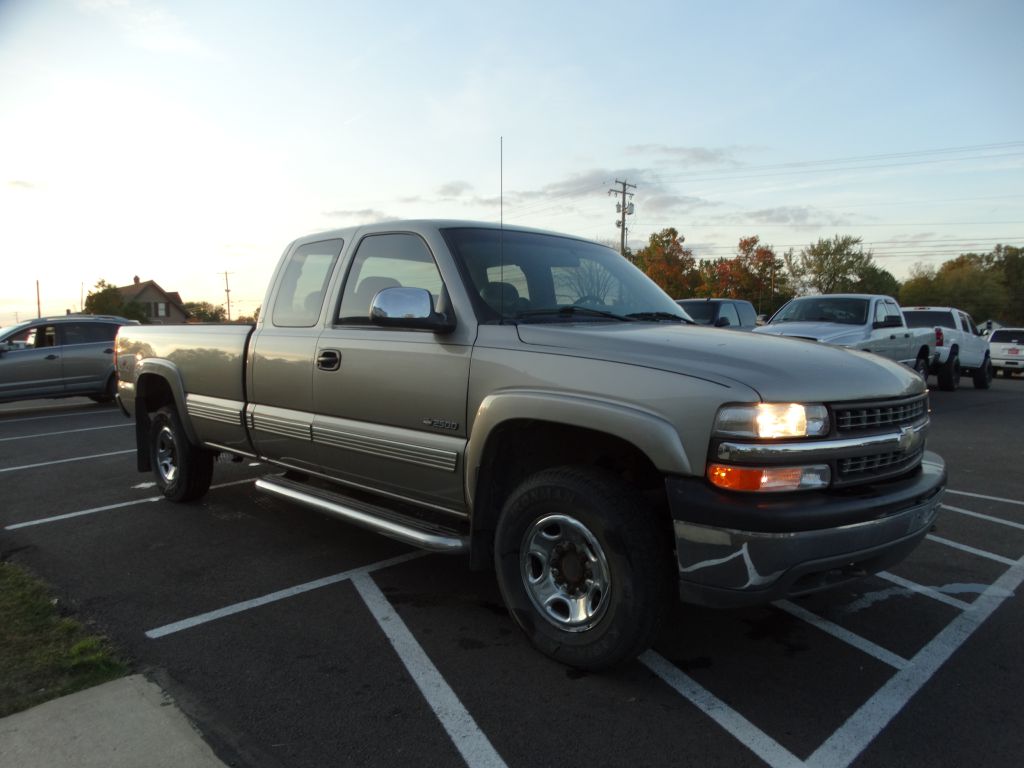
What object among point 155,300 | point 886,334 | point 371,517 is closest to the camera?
point 371,517

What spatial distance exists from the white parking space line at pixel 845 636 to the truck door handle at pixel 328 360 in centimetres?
277

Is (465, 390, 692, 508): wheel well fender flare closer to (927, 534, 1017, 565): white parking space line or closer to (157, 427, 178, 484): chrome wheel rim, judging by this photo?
(927, 534, 1017, 565): white parking space line

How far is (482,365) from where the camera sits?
334 cm

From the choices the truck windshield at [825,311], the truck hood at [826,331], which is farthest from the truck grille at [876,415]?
the truck windshield at [825,311]

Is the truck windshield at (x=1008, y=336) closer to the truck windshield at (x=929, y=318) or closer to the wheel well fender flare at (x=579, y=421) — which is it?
the truck windshield at (x=929, y=318)

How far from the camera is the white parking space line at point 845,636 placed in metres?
3.20

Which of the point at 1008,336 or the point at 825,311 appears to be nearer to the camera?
the point at 825,311

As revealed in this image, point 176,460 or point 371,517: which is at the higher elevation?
point 371,517

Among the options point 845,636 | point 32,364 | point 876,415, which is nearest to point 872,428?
point 876,415

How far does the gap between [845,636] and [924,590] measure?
891 millimetres

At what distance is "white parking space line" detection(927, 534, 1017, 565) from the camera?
4496mm

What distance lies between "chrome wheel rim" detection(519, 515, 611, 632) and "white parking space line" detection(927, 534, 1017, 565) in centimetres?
309

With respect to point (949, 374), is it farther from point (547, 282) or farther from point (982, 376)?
point (547, 282)

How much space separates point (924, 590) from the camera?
→ 4.00 m
